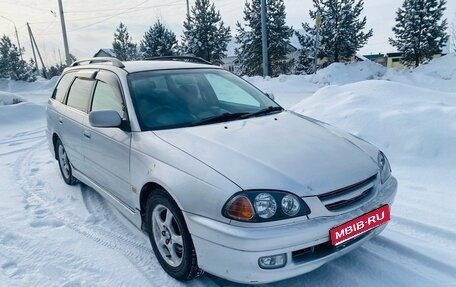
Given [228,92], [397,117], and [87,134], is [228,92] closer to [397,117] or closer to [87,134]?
[87,134]

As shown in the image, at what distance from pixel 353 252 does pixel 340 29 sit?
2806cm

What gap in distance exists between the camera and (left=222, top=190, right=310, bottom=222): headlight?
207 centimetres

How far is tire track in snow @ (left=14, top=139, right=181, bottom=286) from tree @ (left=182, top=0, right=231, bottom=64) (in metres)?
27.0

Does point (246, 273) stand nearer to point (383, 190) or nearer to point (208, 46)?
point (383, 190)

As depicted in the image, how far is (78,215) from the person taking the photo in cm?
382

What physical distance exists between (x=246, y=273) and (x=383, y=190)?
118 cm

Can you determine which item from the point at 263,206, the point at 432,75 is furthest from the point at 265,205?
the point at 432,75

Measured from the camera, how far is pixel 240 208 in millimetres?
2082

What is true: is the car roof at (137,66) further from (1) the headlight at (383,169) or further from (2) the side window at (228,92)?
(1) the headlight at (383,169)

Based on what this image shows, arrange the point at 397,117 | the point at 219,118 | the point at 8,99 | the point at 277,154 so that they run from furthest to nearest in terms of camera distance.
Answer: the point at 8,99
the point at 397,117
the point at 219,118
the point at 277,154

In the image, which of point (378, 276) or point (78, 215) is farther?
point (78, 215)

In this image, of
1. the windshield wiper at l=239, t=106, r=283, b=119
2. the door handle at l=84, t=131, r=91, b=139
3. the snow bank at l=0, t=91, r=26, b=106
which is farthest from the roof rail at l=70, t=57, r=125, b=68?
the snow bank at l=0, t=91, r=26, b=106

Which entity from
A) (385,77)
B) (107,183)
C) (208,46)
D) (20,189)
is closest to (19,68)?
(208,46)

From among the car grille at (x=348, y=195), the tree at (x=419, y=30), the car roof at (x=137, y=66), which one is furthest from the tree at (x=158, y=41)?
the car grille at (x=348, y=195)
